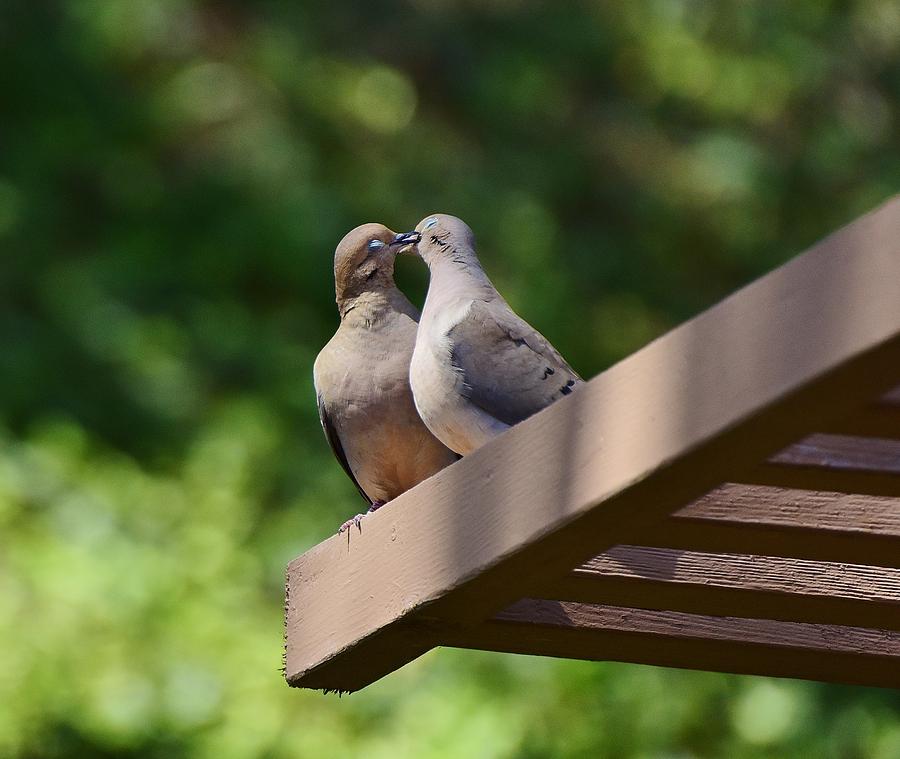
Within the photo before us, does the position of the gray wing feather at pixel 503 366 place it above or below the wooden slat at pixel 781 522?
above

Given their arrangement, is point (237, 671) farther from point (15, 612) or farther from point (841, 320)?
point (841, 320)

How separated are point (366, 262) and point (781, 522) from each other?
1.31m

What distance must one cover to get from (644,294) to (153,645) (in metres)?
3.77

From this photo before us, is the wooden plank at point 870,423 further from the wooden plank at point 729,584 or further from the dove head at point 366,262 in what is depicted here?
the dove head at point 366,262

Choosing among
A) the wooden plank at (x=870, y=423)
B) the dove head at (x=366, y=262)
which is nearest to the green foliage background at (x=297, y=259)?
the dove head at (x=366, y=262)

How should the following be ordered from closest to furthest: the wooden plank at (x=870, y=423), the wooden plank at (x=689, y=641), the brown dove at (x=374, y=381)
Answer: the wooden plank at (x=870, y=423) < the wooden plank at (x=689, y=641) < the brown dove at (x=374, y=381)

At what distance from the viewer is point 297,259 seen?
25.8 ft

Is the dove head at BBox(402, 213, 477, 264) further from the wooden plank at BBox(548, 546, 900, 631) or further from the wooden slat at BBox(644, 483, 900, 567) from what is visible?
the wooden slat at BBox(644, 483, 900, 567)

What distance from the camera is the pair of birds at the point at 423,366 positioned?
279cm

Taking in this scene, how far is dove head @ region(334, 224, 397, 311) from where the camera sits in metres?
3.31

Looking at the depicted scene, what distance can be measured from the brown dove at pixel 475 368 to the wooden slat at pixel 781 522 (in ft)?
1.63

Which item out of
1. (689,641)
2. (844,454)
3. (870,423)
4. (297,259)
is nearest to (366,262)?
(689,641)

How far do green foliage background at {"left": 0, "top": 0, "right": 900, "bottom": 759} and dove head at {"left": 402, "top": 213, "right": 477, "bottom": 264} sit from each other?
2.47 m

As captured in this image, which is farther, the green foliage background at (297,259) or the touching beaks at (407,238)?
the green foliage background at (297,259)
